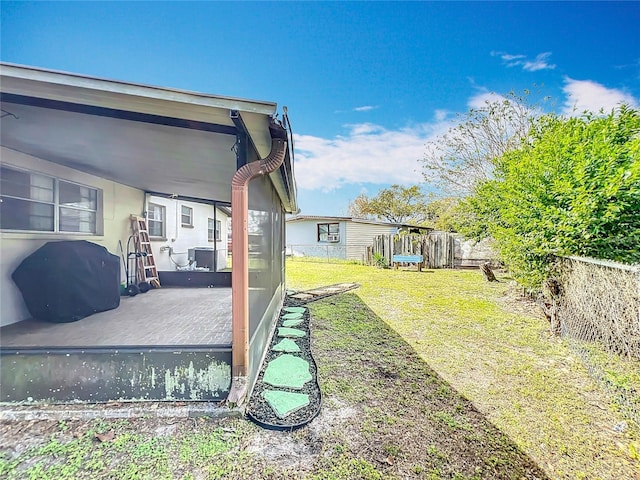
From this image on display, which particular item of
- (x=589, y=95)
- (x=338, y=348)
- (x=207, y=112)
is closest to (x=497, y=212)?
(x=338, y=348)

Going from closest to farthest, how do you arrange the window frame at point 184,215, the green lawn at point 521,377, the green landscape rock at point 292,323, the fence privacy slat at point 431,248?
the green lawn at point 521,377, the green landscape rock at point 292,323, the window frame at point 184,215, the fence privacy slat at point 431,248

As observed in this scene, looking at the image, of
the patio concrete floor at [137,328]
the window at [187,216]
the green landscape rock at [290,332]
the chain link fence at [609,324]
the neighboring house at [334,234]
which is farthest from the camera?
the neighboring house at [334,234]

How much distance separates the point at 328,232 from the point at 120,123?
17533 millimetres

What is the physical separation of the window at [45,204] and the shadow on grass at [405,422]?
4.31 meters

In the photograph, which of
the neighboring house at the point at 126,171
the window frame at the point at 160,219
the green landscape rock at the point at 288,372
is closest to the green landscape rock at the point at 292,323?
the neighboring house at the point at 126,171

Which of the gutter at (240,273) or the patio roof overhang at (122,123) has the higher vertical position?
the patio roof overhang at (122,123)

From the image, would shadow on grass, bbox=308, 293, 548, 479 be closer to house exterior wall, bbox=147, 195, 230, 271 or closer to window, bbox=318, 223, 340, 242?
house exterior wall, bbox=147, 195, 230, 271

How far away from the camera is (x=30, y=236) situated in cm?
406

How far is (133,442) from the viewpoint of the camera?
237 cm

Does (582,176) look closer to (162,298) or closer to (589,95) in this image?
(162,298)

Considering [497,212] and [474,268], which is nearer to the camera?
[497,212]

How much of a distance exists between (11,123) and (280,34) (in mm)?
7797

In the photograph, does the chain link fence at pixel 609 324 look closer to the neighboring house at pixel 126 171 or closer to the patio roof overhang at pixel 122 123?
the neighboring house at pixel 126 171

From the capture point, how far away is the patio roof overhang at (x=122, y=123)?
2312 millimetres
